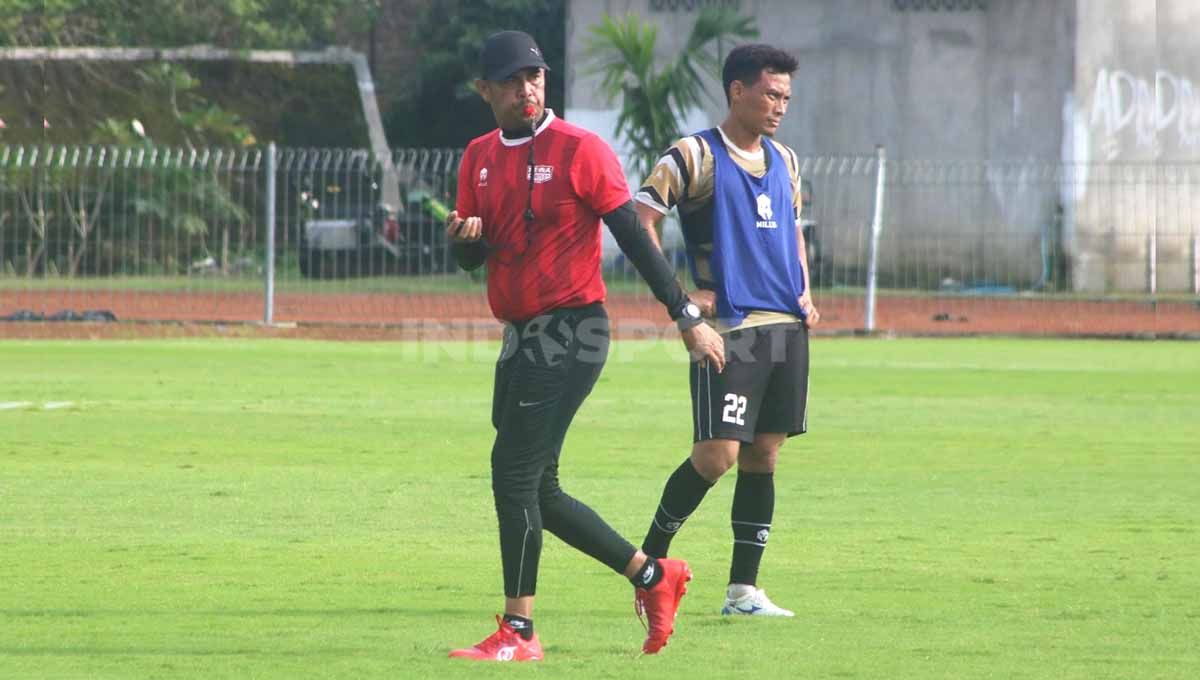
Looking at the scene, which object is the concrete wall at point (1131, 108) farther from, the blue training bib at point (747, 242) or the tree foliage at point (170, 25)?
the blue training bib at point (747, 242)

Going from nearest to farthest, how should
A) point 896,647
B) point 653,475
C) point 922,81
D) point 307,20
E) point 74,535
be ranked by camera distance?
1. point 896,647
2. point 74,535
3. point 653,475
4. point 922,81
5. point 307,20

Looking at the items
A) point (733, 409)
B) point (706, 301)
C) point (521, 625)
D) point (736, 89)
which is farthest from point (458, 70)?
point (521, 625)

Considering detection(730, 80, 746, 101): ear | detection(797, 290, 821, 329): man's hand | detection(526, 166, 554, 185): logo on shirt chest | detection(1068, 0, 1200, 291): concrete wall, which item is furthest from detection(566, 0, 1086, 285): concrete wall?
detection(526, 166, 554, 185): logo on shirt chest

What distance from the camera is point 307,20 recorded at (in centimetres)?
4997

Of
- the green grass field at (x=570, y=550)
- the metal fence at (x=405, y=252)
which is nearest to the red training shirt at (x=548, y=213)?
the green grass field at (x=570, y=550)

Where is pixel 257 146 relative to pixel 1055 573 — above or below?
above

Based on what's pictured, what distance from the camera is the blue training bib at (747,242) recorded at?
7340mm

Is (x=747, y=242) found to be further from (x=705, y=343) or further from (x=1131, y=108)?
(x=1131, y=108)

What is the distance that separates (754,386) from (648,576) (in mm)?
994

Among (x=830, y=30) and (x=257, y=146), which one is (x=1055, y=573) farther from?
(x=257, y=146)

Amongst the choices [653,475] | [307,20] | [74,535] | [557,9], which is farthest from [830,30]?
[74,535]

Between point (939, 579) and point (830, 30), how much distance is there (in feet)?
91.8

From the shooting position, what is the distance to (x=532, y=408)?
6.49m

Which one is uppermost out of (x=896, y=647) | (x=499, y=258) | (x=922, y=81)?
(x=922, y=81)
